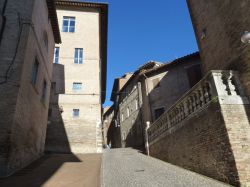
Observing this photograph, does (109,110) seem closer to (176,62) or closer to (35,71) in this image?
(176,62)

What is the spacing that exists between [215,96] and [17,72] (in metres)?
7.55

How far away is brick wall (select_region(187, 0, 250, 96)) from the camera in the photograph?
272 inches

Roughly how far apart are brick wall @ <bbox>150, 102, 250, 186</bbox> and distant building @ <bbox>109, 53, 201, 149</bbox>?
11.9 meters

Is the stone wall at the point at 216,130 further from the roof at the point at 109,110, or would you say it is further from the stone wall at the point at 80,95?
the roof at the point at 109,110

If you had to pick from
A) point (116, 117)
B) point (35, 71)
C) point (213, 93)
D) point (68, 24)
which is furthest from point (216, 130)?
point (116, 117)

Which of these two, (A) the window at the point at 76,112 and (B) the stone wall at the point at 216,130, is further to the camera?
(A) the window at the point at 76,112

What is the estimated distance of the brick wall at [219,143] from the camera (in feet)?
17.5

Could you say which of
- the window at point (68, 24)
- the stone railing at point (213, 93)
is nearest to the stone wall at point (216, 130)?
the stone railing at point (213, 93)

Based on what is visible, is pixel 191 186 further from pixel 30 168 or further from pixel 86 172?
pixel 30 168

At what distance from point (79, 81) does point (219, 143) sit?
16.4 meters

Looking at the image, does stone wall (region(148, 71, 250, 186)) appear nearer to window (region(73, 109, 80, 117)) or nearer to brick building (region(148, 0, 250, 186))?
brick building (region(148, 0, 250, 186))

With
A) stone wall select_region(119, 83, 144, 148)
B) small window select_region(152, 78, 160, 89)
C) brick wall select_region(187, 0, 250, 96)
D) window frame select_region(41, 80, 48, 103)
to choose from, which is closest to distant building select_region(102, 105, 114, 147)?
stone wall select_region(119, 83, 144, 148)

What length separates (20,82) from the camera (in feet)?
28.5

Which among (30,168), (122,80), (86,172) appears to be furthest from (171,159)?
(122,80)
